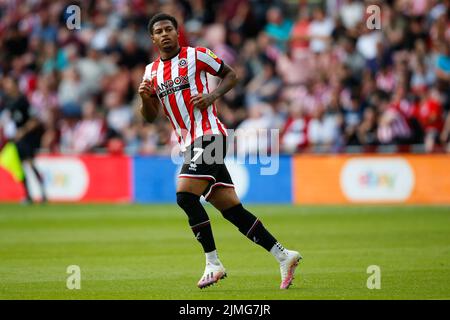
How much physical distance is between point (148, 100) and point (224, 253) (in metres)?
3.47

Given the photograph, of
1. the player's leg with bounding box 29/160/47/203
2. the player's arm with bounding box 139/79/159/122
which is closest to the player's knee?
the player's arm with bounding box 139/79/159/122

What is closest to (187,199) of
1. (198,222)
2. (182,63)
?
(198,222)

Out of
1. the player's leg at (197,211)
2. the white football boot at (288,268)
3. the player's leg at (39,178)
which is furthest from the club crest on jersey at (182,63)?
the player's leg at (39,178)

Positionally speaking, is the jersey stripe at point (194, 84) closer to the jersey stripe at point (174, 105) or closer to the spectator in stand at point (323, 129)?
the jersey stripe at point (174, 105)

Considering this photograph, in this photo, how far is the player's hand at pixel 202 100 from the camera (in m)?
9.32

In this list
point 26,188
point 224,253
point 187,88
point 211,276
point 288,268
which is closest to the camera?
point 211,276

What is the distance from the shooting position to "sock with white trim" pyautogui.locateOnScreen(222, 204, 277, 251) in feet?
30.9

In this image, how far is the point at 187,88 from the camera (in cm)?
954

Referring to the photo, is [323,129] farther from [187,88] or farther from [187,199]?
[187,199]

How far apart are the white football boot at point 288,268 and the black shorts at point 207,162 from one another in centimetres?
91

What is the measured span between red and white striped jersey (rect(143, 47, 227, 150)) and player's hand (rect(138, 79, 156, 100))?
50 millimetres

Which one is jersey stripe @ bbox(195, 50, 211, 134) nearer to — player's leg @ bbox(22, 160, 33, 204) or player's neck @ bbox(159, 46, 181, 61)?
player's neck @ bbox(159, 46, 181, 61)

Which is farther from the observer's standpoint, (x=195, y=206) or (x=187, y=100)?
(x=187, y=100)

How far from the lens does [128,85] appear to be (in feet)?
78.9
